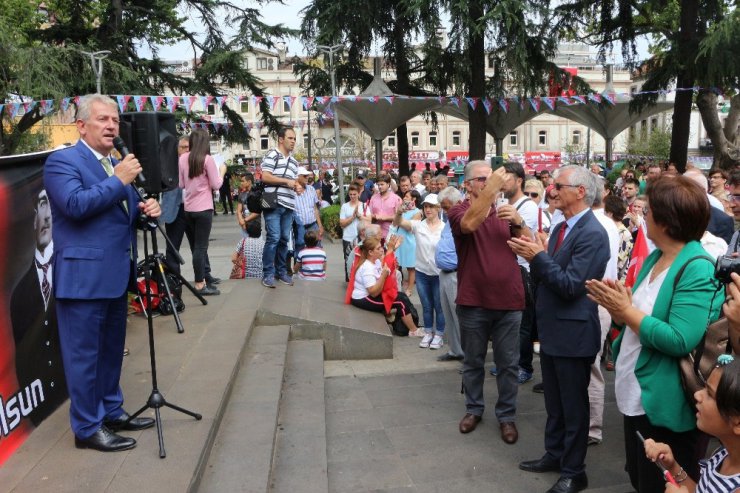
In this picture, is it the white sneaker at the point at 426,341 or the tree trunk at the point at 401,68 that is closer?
the white sneaker at the point at 426,341

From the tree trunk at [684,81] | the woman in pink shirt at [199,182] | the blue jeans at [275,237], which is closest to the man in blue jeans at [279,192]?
the blue jeans at [275,237]

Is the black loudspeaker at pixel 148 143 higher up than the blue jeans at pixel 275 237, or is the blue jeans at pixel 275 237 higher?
the black loudspeaker at pixel 148 143

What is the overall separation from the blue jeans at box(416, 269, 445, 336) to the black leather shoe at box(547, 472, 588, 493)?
3.51 meters

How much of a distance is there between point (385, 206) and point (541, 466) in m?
6.35

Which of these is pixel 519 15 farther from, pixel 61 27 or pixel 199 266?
pixel 61 27

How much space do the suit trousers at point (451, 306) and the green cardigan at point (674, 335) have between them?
3.54 metres

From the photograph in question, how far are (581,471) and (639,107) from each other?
64.4 feet

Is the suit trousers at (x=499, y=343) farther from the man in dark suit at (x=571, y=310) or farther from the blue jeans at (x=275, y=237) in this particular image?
the blue jeans at (x=275, y=237)

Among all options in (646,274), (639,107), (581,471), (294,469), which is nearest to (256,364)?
(294,469)

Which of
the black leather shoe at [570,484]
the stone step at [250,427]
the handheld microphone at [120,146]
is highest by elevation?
the handheld microphone at [120,146]

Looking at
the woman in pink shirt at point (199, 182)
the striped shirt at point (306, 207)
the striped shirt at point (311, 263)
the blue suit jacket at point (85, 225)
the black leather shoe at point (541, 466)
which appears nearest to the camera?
the blue suit jacket at point (85, 225)

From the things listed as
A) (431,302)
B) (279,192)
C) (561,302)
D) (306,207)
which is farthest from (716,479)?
(306,207)

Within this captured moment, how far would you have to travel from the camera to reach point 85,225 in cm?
332

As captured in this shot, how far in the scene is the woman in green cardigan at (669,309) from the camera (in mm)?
2701
